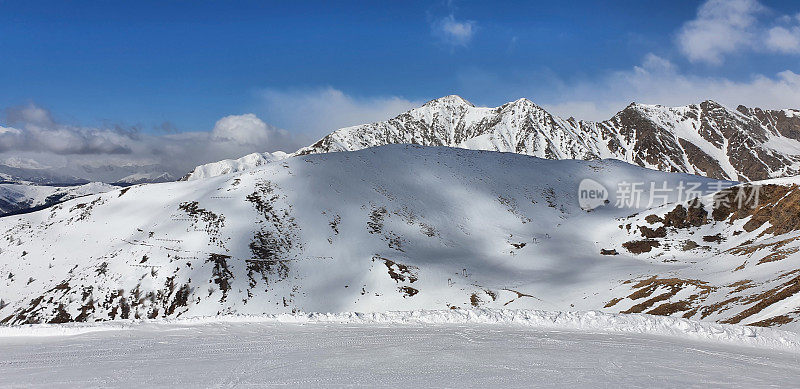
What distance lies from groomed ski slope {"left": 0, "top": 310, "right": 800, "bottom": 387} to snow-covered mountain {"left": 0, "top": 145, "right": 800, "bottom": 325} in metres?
11.4

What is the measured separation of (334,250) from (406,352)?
55.9 m

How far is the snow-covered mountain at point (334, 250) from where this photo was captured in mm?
53188

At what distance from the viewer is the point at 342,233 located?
74500mm

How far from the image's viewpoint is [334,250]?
69.2 meters

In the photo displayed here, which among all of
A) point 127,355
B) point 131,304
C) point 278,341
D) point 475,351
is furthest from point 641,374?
point 131,304

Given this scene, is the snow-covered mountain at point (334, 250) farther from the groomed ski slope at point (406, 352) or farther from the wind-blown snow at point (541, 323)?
the groomed ski slope at point (406, 352)

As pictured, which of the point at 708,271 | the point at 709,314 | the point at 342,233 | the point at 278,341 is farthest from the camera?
the point at 342,233

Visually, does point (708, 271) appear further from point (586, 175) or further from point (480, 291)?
point (586, 175)

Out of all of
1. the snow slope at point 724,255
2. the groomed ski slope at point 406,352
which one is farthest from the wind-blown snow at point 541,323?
the snow slope at point 724,255

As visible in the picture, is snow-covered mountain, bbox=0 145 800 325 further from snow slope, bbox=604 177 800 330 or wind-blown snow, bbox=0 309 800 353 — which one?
wind-blown snow, bbox=0 309 800 353

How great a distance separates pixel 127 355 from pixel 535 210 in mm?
90700

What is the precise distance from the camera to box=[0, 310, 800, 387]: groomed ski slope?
1180cm

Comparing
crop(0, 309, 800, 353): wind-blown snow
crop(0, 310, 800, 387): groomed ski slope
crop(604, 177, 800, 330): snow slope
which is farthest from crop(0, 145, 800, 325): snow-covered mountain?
crop(0, 310, 800, 387): groomed ski slope

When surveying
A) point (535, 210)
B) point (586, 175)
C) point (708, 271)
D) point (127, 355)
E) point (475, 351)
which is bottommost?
point (127, 355)
